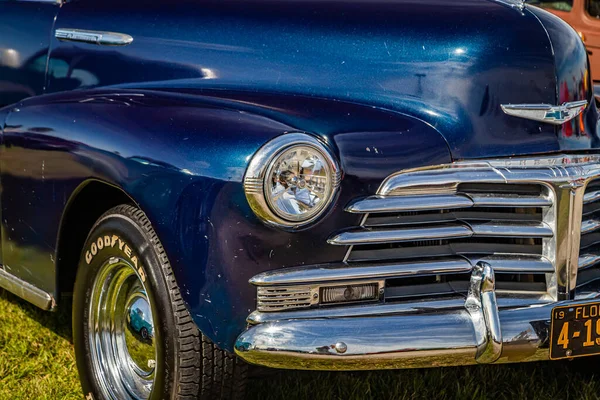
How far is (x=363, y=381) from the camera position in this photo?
343cm

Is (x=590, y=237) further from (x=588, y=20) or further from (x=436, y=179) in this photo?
(x=588, y=20)

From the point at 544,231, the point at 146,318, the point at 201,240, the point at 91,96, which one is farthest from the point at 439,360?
the point at 91,96

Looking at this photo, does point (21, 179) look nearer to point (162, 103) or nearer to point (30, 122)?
point (30, 122)

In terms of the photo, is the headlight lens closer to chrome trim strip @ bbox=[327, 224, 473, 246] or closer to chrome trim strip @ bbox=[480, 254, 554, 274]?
chrome trim strip @ bbox=[327, 224, 473, 246]

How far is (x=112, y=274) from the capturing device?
300cm

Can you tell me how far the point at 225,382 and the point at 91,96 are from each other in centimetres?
115

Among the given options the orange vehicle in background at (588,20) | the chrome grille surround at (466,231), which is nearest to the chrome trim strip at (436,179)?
the chrome grille surround at (466,231)

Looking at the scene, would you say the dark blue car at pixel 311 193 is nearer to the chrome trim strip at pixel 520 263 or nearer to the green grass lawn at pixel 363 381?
the chrome trim strip at pixel 520 263

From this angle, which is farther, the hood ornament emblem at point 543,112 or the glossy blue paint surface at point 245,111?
the hood ornament emblem at point 543,112

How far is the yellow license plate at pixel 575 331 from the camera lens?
266 centimetres

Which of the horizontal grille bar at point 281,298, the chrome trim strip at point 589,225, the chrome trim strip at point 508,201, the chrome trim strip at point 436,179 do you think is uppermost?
the chrome trim strip at point 436,179

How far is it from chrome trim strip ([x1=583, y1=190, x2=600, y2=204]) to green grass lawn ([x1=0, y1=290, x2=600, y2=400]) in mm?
790

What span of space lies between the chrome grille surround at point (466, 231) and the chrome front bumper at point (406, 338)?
6 cm

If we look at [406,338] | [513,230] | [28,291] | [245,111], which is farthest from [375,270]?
[28,291]
